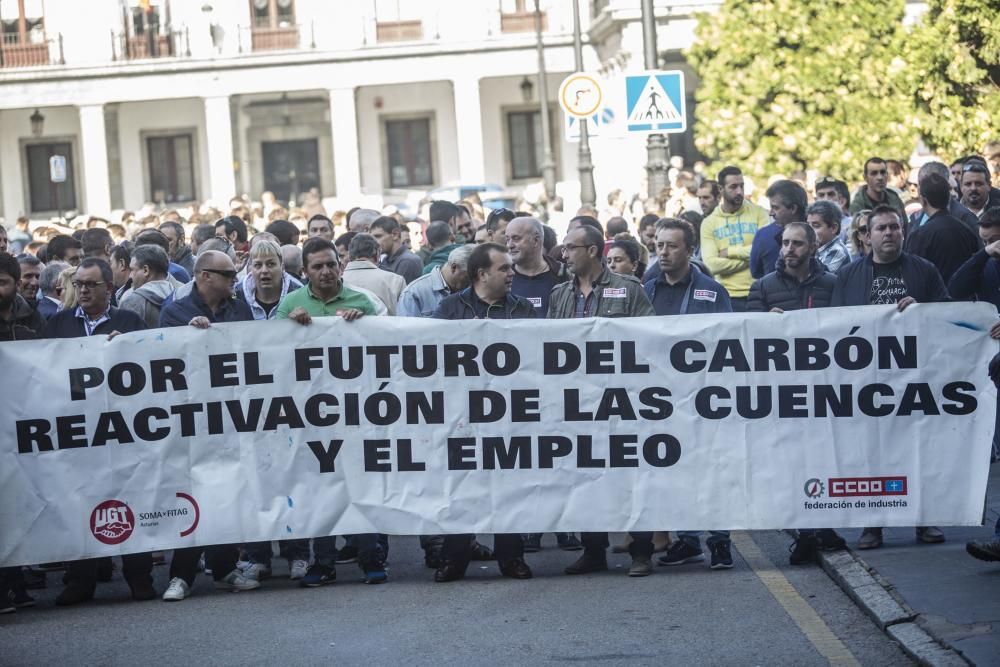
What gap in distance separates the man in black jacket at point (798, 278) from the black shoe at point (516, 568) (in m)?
2.15

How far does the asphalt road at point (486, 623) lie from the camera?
7.52 meters

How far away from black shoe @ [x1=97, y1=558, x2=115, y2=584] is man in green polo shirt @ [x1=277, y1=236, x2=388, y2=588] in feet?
4.17

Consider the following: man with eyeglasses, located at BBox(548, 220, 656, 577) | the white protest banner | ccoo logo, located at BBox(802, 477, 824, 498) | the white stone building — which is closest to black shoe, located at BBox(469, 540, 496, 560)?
man with eyeglasses, located at BBox(548, 220, 656, 577)

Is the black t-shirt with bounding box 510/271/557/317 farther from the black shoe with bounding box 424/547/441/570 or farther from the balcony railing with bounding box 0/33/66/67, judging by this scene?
the balcony railing with bounding box 0/33/66/67

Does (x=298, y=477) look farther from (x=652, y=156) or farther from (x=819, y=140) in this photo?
(x=819, y=140)

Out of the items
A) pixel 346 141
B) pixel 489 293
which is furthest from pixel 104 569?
pixel 346 141

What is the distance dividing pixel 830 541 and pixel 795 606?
1122 millimetres

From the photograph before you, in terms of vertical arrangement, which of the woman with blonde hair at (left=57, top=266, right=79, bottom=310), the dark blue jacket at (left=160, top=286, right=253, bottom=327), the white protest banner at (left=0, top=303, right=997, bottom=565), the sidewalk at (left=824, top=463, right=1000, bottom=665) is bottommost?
the sidewalk at (left=824, top=463, right=1000, bottom=665)

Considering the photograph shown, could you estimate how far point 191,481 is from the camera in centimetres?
915

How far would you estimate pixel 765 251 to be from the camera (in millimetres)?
13039

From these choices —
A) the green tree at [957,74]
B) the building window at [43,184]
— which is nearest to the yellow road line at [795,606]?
the green tree at [957,74]

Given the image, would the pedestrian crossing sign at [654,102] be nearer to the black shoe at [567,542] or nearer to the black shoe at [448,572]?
the black shoe at [567,542]

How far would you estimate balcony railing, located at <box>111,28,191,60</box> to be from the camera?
49656 millimetres

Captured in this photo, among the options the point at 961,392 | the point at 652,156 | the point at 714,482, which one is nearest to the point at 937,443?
the point at 961,392
